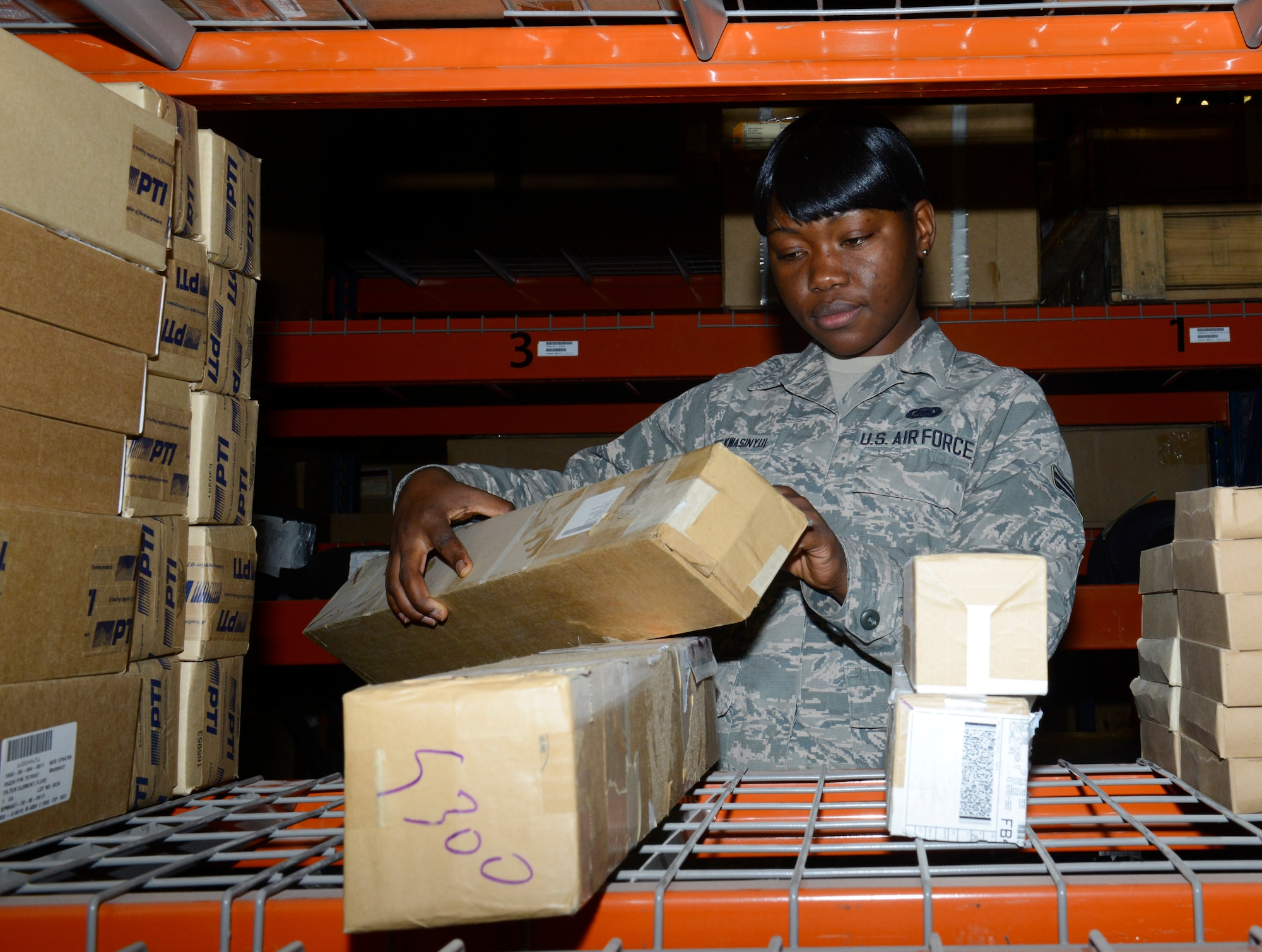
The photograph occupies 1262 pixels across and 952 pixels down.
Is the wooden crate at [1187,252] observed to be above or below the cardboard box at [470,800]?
above

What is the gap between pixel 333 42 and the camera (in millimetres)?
1224

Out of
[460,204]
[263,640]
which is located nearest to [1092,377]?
[460,204]

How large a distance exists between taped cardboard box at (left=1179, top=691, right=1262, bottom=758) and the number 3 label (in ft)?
7.19

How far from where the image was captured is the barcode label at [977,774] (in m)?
0.79

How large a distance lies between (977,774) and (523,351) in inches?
92.7

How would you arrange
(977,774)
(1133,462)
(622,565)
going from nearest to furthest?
(977,774) < (622,565) < (1133,462)

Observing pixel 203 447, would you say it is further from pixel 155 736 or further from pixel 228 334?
pixel 155 736

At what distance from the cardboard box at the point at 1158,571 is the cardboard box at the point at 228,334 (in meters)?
1.40

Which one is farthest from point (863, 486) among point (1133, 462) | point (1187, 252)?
point (1133, 462)

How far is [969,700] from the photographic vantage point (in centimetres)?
82

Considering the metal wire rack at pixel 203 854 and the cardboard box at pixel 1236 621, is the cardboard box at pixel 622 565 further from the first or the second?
the cardboard box at pixel 1236 621

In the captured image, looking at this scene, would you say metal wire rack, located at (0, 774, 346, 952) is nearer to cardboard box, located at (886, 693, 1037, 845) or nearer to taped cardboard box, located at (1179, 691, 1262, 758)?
cardboard box, located at (886, 693, 1037, 845)

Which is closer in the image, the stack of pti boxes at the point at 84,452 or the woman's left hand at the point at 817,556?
the stack of pti boxes at the point at 84,452

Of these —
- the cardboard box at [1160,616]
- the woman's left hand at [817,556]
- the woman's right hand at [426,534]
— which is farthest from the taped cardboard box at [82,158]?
the cardboard box at [1160,616]
